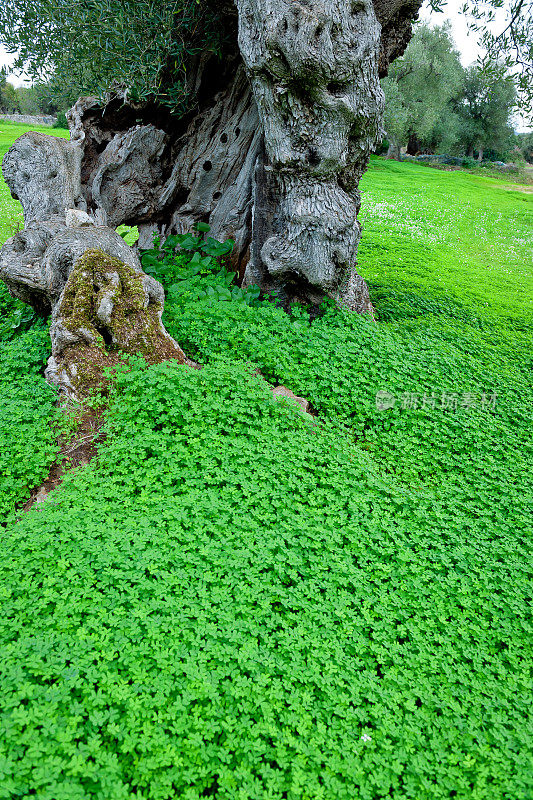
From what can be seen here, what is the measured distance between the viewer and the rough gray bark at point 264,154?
6.55 metres

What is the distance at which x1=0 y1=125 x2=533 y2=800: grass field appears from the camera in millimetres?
2916

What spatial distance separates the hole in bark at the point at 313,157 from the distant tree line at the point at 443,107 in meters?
24.8

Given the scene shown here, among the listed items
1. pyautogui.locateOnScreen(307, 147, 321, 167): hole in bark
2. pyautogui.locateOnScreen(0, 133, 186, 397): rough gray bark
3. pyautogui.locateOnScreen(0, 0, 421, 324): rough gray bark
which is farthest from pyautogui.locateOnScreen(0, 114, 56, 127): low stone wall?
pyautogui.locateOnScreen(307, 147, 321, 167): hole in bark

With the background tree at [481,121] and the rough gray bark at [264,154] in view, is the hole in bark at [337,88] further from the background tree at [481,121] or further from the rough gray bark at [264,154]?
the background tree at [481,121]

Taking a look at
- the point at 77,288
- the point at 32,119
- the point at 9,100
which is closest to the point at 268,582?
the point at 77,288

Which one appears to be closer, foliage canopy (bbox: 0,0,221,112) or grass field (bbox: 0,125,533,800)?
grass field (bbox: 0,125,533,800)

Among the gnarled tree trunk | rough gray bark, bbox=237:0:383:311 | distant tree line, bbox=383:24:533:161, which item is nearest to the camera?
rough gray bark, bbox=237:0:383:311

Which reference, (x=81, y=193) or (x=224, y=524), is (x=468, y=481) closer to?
(x=224, y=524)

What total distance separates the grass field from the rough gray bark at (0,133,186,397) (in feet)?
1.45

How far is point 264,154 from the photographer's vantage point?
8109 millimetres

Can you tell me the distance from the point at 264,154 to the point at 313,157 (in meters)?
1.20

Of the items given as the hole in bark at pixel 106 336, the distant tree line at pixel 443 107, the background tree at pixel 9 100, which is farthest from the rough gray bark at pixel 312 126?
the background tree at pixel 9 100

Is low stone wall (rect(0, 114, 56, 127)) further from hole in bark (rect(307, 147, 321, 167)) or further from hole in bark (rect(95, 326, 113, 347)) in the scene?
hole in bark (rect(95, 326, 113, 347))

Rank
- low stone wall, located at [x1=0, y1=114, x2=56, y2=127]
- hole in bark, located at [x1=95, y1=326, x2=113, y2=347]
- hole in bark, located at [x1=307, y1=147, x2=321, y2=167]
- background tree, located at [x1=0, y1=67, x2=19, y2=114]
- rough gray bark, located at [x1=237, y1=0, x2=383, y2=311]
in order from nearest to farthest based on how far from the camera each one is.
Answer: hole in bark, located at [x1=95, y1=326, x2=113, y2=347]
rough gray bark, located at [x1=237, y1=0, x2=383, y2=311]
hole in bark, located at [x1=307, y1=147, x2=321, y2=167]
low stone wall, located at [x1=0, y1=114, x2=56, y2=127]
background tree, located at [x1=0, y1=67, x2=19, y2=114]
